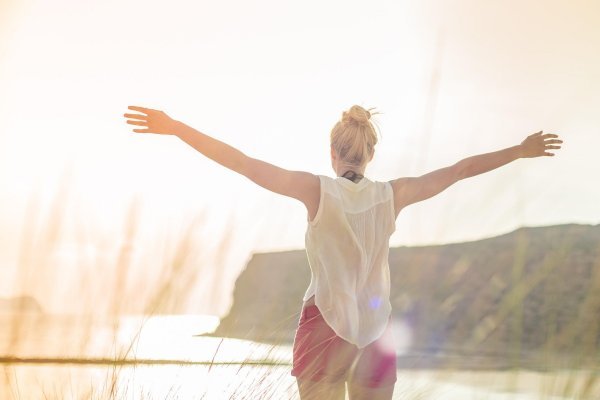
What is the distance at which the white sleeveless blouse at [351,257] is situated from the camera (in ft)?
8.30

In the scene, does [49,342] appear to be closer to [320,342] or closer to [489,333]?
[320,342]

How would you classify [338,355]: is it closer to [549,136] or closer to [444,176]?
[444,176]

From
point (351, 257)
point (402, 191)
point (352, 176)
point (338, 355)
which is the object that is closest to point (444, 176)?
point (402, 191)

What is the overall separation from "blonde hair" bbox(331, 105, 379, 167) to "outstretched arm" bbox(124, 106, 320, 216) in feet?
0.55

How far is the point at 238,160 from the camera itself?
2541mm

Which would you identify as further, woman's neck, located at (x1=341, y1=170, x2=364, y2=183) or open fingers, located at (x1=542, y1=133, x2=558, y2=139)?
open fingers, located at (x1=542, y1=133, x2=558, y2=139)

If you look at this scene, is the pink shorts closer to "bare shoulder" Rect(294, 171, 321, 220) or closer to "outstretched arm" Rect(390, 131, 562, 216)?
"bare shoulder" Rect(294, 171, 321, 220)

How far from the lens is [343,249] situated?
262 cm

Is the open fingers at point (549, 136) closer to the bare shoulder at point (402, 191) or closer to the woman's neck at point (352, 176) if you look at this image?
the bare shoulder at point (402, 191)

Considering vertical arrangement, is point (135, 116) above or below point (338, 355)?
above

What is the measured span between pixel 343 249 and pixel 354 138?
0.40 metres

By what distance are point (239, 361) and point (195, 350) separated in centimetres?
19

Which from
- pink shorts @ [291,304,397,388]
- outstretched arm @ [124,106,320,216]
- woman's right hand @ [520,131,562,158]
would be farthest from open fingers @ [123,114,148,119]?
woman's right hand @ [520,131,562,158]

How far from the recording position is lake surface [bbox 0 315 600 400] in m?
1.84
